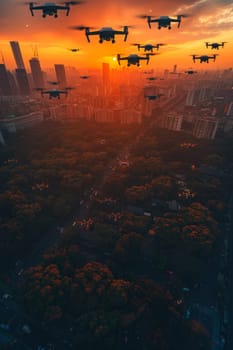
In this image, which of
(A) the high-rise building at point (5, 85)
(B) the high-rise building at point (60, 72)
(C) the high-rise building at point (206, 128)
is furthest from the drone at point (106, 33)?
(A) the high-rise building at point (5, 85)

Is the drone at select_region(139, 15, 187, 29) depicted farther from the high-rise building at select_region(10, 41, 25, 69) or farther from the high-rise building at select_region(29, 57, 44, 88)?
the high-rise building at select_region(10, 41, 25, 69)

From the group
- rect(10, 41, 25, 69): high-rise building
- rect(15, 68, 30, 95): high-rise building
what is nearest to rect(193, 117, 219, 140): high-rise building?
rect(15, 68, 30, 95): high-rise building

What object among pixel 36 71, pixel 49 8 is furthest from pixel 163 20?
pixel 36 71

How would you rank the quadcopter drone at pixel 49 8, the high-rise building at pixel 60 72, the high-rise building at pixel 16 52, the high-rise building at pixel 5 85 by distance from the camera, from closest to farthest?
the quadcopter drone at pixel 49 8
the high-rise building at pixel 5 85
the high-rise building at pixel 60 72
the high-rise building at pixel 16 52

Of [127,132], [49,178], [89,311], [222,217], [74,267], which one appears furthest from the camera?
[127,132]

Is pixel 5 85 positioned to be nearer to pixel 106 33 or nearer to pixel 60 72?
pixel 60 72

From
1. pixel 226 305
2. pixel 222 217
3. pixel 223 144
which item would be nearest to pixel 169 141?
pixel 223 144

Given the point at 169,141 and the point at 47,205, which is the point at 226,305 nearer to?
the point at 47,205

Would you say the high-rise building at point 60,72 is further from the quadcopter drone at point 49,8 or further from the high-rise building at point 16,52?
the quadcopter drone at point 49,8

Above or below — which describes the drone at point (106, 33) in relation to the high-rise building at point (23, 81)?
above
